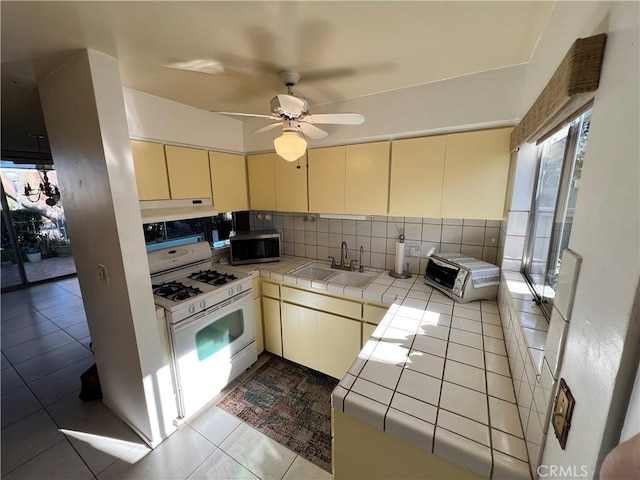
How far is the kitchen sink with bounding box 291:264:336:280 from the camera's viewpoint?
7.97ft

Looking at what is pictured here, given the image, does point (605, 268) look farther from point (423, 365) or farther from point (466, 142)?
point (466, 142)

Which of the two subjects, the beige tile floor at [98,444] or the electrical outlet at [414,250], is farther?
the electrical outlet at [414,250]

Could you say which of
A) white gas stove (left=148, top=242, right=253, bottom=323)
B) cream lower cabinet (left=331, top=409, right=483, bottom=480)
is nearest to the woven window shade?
cream lower cabinet (left=331, top=409, right=483, bottom=480)

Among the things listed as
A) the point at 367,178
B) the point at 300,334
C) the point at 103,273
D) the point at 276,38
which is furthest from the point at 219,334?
the point at 276,38

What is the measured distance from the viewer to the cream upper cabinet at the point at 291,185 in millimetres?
2260

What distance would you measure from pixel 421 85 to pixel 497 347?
1639 millimetres

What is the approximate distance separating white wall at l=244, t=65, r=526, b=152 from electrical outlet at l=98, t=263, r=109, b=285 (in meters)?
1.76

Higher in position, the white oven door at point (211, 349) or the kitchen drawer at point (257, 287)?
the kitchen drawer at point (257, 287)

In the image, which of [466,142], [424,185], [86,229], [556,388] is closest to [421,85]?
[466,142]

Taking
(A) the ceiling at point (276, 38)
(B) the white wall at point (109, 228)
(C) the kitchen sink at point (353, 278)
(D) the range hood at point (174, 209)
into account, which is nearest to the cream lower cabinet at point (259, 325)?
(C) the kitchen sink at point (353, 278)

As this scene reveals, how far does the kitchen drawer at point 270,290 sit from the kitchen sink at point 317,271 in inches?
9.8

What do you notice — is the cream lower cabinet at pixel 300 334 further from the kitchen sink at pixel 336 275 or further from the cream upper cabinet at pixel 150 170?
the cream upper cabinet at pixel 150 170

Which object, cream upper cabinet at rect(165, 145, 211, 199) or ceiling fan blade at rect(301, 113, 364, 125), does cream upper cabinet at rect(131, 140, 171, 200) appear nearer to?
cream upper cabinet at rect(165, 145, 211, 199)

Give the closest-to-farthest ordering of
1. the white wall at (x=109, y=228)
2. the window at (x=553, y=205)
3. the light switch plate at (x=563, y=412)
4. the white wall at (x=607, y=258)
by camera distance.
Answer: the white wall at (x=607, y=258) < the light switch plate at (x=563, y=412) < the window at (x=553, y=205) < the white wall at (x=109, y=228)
